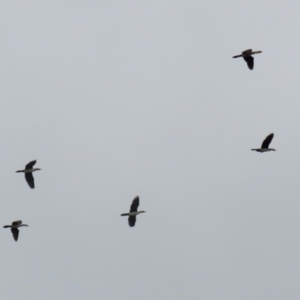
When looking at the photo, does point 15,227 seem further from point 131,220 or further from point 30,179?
point 131,220

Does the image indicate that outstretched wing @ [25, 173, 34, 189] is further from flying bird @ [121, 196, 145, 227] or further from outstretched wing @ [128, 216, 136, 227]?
outstretched wing @ [128, 216, 136, 227]

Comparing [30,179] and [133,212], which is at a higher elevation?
[30,179]

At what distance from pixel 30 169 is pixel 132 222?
324 inches

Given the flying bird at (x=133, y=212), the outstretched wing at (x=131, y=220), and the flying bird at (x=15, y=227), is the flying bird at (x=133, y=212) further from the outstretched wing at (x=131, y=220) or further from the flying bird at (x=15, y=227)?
the flying bird at (x=15, y=227)

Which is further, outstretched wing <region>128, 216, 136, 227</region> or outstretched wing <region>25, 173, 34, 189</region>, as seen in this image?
outstretched wing <region>25, 173, 34, 189</region>

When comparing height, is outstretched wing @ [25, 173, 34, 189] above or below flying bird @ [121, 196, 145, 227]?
above

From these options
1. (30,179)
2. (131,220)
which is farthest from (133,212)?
(30,179)

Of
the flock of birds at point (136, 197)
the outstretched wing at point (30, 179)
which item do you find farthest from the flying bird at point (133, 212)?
the outstretched wing at point (30, 179)

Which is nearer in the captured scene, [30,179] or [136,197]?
[136,197]

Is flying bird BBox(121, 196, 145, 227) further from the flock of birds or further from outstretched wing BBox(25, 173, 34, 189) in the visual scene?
outstretched wing BBox(25, 173, 34, 189)

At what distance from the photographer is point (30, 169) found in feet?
370

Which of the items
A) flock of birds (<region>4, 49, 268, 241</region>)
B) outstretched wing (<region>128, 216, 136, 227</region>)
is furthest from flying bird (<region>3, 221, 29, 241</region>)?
outstretched wing (<region>128, 216, 136, 227</region>)

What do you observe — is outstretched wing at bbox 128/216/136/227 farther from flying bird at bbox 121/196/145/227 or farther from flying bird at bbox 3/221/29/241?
flying bird at bbox 3/221/29/241

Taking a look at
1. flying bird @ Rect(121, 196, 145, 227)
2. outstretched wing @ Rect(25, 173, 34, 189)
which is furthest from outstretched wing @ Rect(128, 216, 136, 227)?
outstretched wing @ Rect(25, 173, 34, 189)
